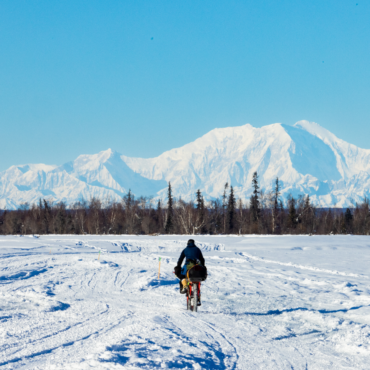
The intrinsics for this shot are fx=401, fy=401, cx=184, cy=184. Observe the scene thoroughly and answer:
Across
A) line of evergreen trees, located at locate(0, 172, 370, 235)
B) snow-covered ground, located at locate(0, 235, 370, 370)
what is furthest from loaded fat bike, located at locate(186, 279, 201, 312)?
line of evergreen trees, located at locate(0, 172, 370, 235)

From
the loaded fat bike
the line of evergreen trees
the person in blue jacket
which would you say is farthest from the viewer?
the line of evergreen trees

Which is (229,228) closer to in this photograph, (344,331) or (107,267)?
(107,267)

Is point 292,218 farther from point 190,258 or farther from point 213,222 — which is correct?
point 190,258

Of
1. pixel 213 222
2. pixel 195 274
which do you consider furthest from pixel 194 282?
pixel 213 222

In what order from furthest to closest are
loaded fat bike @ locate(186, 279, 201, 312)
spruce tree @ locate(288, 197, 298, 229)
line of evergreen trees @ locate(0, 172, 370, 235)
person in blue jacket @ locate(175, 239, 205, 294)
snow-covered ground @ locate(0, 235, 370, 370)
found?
spruce tree @ locate(288, 197, 298, 229) < line of evergreen trees @ locate(0, 172, 370, 235) < person in blue jacket @ locate(175, 239, 205, 294) < loaded fat bike @ locate(186, 279, 201, 312) < snow-covered ground @ locate(0, 235, 370, 370)

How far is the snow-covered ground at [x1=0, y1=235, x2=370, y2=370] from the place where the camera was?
236 inches

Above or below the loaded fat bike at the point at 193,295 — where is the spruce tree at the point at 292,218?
above

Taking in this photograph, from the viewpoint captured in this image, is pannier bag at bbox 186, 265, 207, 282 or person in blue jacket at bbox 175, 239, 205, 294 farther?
person in blue jacket at bbox 175, 239, 205, 294

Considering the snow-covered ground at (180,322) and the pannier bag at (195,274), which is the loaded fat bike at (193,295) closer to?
the pannier bag at (195,274)

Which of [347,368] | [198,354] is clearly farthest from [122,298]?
[347,368]

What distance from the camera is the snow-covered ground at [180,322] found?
5984 millimetres

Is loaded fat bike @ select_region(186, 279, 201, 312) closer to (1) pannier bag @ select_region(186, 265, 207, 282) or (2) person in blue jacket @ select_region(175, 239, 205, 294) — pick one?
(1) pannier bag @ select_region(186, 265, 207, 282)

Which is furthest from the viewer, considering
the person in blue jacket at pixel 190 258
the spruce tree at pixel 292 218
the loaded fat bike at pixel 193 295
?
the spruce tree at pixel 292 218

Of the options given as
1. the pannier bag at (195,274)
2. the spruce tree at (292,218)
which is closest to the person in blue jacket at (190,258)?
the pannier bag at (195,274)
